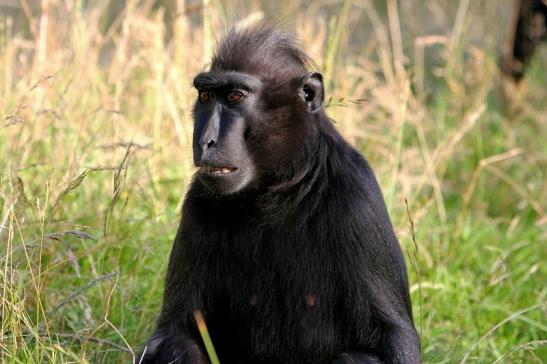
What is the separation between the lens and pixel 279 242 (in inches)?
146

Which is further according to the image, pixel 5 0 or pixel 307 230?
pixel 5 0

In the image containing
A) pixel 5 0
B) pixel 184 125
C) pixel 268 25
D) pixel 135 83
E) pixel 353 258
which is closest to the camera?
pixel 353 258

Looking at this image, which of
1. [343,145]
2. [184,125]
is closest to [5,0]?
[184,125]

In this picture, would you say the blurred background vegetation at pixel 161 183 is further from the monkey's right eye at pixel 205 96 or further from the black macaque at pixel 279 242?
the monkey's right eye at pixel 205 96

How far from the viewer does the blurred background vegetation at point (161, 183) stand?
13.2 ft

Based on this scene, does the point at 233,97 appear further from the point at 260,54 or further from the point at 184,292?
the point at 184,292

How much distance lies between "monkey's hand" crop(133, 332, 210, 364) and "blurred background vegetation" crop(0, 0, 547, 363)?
0.56 ft

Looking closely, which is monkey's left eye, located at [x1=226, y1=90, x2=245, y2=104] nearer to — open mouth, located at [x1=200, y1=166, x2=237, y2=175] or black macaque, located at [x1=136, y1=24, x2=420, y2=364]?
black macaque, located at [x1=136, y1=24, x2=420, y2=364]

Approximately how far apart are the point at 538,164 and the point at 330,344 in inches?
148

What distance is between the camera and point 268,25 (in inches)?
159

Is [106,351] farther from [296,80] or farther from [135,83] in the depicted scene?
[135,83]

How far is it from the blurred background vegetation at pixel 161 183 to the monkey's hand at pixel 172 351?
0.17 m

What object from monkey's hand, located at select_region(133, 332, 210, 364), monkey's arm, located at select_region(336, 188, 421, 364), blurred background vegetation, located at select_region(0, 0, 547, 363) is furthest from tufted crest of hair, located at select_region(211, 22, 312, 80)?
monkey's hand, located at select_region(133, 332, 210, 364)

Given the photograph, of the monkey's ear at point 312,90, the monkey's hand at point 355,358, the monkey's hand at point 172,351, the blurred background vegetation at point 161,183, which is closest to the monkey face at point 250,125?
the monkey's ear at point 312,90
